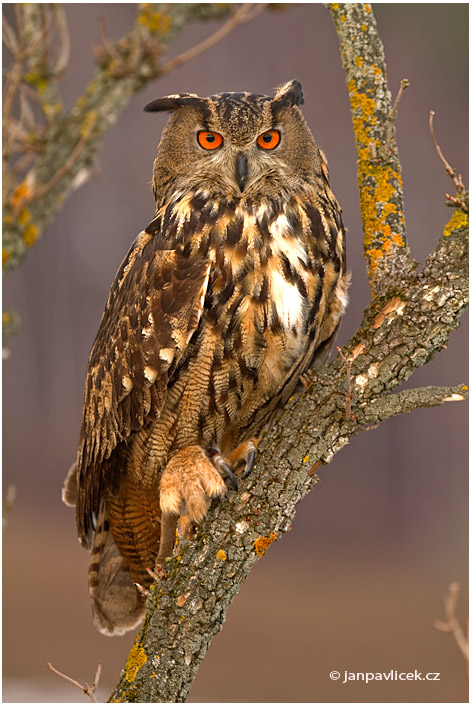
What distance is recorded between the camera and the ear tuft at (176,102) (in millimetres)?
1973

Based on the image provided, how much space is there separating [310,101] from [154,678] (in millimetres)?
5474

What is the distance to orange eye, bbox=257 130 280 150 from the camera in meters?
1.95

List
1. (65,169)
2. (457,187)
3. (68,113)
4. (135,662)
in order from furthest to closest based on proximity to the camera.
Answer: (68,113)
(65,169)
(135,662)
(457,187)

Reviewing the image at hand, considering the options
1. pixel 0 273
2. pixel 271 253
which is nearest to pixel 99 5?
pixel 0 273

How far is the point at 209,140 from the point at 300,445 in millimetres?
847

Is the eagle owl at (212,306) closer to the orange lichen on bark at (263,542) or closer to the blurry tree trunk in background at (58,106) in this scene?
the orange lichen on bark at (263,542)

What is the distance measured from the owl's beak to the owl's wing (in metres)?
0.23

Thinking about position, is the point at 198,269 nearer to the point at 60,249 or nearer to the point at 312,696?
the point at 312,696

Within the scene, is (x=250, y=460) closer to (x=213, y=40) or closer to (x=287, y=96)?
(x=287, y=96)

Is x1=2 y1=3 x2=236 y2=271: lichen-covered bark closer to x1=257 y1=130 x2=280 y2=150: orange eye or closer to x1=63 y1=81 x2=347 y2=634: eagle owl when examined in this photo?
x1=63 y1=81 x2=347 y2=634: eagle owl

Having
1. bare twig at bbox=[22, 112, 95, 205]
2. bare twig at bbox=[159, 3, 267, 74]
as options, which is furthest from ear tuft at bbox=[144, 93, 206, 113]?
bare twig at bbox=[159, 3, 267, 74]


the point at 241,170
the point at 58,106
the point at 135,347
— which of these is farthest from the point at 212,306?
the point at 58,106

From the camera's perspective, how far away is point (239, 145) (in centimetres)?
192

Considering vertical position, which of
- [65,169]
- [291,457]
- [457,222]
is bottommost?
[291,457]
